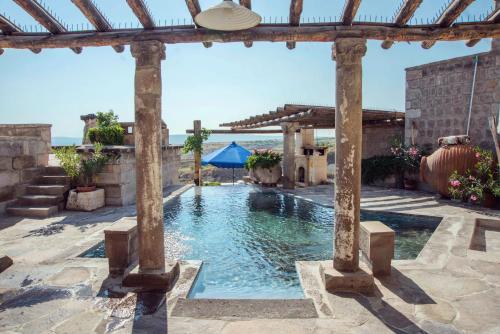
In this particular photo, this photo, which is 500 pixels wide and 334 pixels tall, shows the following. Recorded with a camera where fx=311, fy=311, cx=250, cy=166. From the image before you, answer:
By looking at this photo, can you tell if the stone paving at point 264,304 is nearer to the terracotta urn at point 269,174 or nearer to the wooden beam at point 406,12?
the wooden beam at point 406,12

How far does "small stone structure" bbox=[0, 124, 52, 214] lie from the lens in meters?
7.33

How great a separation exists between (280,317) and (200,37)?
3.15m

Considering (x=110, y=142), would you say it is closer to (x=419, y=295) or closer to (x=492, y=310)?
(x=419, y=295)

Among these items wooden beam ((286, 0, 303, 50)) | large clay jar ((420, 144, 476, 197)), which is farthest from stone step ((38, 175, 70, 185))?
large clay jar ((420, 144, 476, 197))

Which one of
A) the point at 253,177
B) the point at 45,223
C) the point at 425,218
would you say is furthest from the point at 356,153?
the point at 253,177

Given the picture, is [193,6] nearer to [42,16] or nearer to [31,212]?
[42,16]

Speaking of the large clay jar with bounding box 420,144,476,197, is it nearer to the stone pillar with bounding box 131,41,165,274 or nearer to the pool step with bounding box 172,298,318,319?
the pool step with bounding box 172,298,318,319

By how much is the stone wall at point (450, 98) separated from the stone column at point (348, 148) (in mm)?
8038

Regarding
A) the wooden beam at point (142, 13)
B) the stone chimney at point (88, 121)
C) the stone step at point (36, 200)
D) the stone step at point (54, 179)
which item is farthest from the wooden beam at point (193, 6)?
the stone chimney at point (88, 121)

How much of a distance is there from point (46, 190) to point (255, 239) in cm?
568

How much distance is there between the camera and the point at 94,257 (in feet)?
15.2

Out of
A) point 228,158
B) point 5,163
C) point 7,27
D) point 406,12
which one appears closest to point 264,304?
point 406,12

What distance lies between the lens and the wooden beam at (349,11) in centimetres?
327

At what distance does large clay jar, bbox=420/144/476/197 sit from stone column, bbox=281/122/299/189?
4354 millimetres
